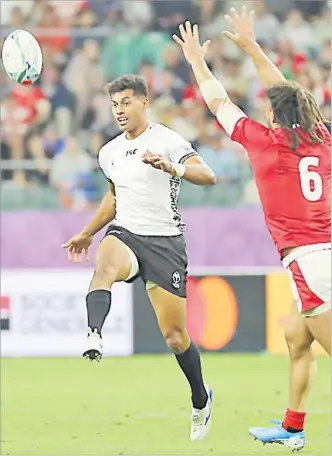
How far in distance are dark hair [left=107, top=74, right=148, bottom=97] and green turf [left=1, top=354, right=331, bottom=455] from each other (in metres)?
2.35

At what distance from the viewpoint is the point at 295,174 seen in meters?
6.64

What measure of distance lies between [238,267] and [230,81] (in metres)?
3.07

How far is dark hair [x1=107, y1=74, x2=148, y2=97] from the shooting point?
7594 mm

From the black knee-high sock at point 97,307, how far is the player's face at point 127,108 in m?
1.19

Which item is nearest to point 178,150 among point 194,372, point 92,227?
point 92,227

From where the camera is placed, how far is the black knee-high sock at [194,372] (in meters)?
7.83

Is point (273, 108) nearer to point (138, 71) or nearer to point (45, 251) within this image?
point (45, 251)

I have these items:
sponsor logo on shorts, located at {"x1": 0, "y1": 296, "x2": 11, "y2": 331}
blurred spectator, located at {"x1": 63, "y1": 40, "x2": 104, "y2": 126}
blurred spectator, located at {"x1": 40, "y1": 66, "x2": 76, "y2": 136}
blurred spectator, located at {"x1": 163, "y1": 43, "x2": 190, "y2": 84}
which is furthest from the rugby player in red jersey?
blurred spectator, located at {"x1": 63, "y1": 40, "x2": 104, "y2": 126}

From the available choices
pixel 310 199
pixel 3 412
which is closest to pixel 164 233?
pixel 310 199

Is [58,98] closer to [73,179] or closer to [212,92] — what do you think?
[73,179]

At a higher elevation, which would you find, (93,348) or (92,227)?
(92,227)

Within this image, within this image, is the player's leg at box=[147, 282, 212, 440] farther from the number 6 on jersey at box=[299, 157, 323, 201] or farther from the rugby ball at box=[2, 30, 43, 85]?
the rugby ball at box=[2, 30, 43, 85]

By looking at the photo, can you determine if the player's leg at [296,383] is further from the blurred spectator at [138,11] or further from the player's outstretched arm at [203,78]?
the blurred spectator at [138,11]

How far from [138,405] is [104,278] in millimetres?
3135
